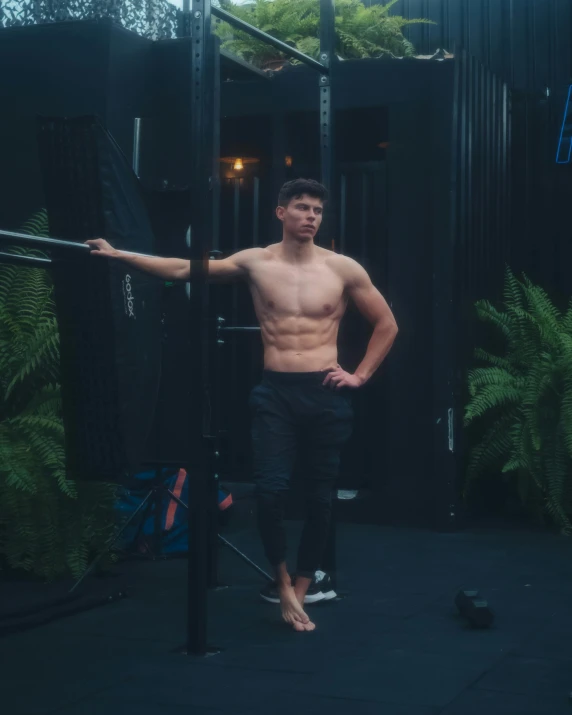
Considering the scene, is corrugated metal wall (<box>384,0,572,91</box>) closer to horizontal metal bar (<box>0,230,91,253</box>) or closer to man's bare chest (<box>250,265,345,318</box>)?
man's bare chest (<box>250,265,345,318</box>)

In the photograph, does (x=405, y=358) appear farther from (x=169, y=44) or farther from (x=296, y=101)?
(x=169, y=44)

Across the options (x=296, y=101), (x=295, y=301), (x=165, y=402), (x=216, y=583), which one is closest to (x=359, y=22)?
(x=296, y=101)

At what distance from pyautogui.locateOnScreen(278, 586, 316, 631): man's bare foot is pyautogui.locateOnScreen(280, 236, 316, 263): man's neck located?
62.1 inches

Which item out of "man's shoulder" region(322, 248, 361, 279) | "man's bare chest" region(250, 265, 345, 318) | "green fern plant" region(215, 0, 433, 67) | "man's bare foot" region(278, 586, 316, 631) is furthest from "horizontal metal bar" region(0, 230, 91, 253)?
"green fern plant" region(215, 0, 433, 67)

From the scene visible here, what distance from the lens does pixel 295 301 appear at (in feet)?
16.5

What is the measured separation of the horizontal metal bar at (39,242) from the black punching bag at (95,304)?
122 millimetres

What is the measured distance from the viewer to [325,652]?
14.3 ft

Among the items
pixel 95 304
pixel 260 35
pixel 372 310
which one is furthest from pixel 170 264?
pixel 260 35

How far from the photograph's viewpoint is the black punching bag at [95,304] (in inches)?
164

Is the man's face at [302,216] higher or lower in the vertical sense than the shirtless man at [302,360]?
higher

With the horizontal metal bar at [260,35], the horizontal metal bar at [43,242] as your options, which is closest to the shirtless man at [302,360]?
the horizontal metal bar at [260,35]

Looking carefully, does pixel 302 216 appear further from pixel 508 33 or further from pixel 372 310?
pixel 508 33

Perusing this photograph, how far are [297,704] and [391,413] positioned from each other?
14.4 ft

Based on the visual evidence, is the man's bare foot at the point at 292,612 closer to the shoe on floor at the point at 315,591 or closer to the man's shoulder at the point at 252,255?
the shoe on floor at the point at 315,591
